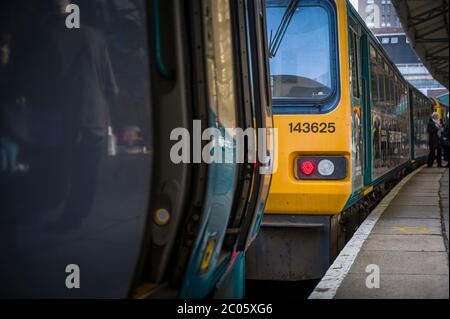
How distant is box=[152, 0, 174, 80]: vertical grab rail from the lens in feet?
7.32

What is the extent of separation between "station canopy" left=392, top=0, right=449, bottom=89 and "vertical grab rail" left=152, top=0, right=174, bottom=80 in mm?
10975

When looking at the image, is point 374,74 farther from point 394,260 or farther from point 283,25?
point 394,260

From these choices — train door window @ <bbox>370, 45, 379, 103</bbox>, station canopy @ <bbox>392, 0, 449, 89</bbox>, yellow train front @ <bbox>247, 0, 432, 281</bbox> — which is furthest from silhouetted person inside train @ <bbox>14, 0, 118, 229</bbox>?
station canopy @ <bbox>392, 0, 449, 89</bbox>

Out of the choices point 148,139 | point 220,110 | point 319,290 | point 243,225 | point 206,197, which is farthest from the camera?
point 319,290

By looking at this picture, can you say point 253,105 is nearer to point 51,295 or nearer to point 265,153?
point 265,153

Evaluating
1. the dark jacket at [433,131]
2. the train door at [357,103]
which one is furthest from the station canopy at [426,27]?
the train door at [357,103]

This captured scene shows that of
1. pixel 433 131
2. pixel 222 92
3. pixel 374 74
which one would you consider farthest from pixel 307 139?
pixel 433 131

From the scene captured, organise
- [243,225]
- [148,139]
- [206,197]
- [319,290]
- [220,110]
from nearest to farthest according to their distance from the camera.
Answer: [148,139]
[206,197]
[220,110]
[243,225]
[319,290]

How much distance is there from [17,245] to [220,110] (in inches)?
39.0

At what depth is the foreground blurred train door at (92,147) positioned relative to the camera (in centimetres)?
215

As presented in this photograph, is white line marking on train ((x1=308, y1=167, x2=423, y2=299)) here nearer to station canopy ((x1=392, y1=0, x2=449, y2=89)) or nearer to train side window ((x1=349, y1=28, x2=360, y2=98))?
train side window ((x1=349, y1=28, x2=360, y2=98))

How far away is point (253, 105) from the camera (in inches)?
129

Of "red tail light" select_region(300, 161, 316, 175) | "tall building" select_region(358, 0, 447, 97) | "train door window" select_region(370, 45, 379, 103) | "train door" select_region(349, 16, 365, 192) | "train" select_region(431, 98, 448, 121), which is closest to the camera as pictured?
"red tail light" select_region(300, 161, 316, 175)
